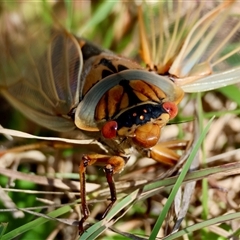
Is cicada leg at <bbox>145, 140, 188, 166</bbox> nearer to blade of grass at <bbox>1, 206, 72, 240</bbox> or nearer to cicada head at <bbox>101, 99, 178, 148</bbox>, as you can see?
cicada head at <bbox>101, 99, 178, 148</bbox>

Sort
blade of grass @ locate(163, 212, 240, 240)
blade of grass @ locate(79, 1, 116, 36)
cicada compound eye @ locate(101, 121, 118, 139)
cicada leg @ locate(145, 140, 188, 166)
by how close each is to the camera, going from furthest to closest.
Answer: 1. blade of grass @ locate(79, 1, 116, 36)
2. cicada leg @ locate(145, 140, 188, 166)
3. cicada compound eye @ locate(101, 121, 118, 139)
4. blade of grass @ locate(163, 212, 240, 240)

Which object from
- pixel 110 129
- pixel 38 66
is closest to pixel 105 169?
pixel 110 129

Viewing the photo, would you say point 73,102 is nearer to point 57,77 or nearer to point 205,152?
point 57,77

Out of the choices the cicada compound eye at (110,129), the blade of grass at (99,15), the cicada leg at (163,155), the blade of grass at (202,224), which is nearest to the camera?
the blade of grass at (202,224)

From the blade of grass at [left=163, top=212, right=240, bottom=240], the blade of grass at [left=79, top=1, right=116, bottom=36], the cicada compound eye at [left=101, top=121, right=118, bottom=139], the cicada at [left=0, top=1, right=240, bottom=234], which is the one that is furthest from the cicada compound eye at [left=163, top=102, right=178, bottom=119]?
the blade of grass at [left=79, top=1, right=116, bottom=36]

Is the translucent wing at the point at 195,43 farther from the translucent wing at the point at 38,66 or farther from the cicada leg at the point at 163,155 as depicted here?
the translucent wing at the point at 38,66

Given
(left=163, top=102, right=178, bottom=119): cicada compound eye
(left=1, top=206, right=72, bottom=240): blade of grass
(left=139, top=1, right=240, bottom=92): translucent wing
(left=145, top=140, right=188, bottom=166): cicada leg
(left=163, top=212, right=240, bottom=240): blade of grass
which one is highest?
(left=139, top=1, right=240, bottom=92): translucent wing

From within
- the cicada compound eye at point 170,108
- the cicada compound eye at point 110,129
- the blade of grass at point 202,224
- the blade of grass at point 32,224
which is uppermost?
the cicada compound eye at point 170,108

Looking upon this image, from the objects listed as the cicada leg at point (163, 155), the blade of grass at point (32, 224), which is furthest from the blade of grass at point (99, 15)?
the blade of grass at point (32, 224)
